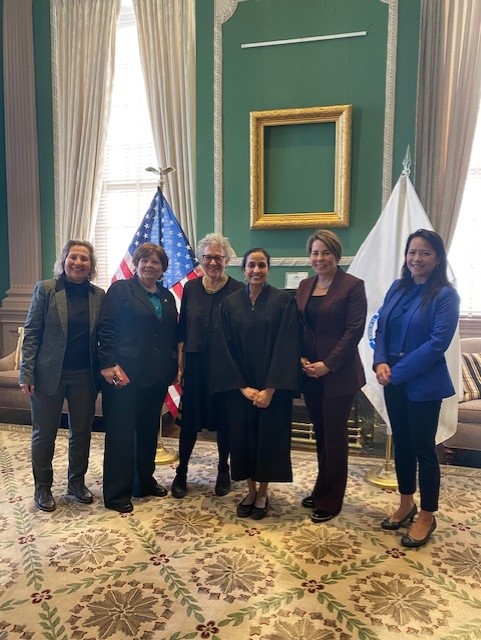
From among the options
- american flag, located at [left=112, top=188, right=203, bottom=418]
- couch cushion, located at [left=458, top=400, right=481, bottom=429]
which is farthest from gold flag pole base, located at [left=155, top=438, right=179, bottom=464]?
couch cushion, located at [left=458, top=400, right=481, bottom=429]

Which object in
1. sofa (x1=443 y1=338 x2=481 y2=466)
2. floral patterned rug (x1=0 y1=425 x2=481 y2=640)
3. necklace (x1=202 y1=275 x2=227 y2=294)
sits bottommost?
floral patterned rug (x1=0 y1=425 x2=481 y2=640)

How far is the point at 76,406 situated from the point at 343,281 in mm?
1619

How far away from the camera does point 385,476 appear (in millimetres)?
3318

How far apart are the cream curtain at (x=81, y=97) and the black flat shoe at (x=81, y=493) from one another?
112 inches

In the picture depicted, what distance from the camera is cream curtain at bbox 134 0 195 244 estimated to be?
184 inches

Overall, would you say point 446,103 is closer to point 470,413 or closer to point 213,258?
point 470,413

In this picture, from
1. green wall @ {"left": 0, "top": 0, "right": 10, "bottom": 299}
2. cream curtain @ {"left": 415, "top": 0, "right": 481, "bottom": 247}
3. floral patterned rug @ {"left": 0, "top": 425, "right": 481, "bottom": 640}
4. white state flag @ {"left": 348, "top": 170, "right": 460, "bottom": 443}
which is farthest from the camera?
green wall @ {"left": 0, "top": 0, "right": 10, "bottom": 299}

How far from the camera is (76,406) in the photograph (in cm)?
290

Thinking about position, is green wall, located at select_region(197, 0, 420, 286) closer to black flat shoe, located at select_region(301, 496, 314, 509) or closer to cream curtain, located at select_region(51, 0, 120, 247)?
cream curtain, located at select_region(51, 0, 120, 247)

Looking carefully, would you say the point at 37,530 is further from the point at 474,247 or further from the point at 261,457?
the point at 474,247

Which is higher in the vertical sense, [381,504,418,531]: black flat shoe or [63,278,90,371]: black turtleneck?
[63,278,90,371]: black turtleneck

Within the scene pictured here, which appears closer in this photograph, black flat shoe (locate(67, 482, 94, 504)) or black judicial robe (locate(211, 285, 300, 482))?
black judicial robe (locate(211, 285, 300, 482))

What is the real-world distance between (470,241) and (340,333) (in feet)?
8.03

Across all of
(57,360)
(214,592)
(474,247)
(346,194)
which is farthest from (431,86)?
(214,592)
